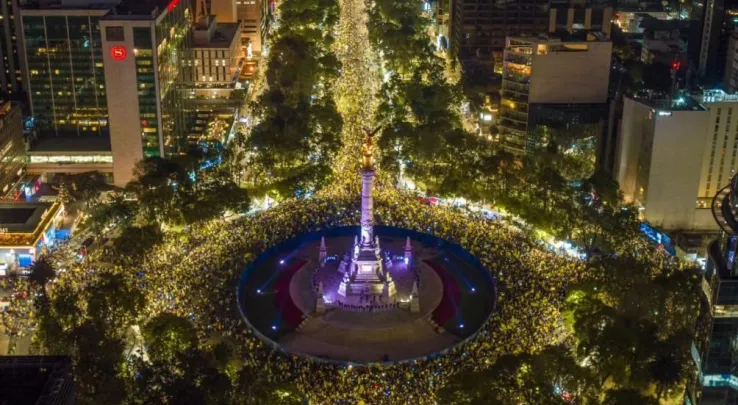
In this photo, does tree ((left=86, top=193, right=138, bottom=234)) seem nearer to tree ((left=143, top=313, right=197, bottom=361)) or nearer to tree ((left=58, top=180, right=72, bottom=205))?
tree ((left=58, top=180, right=72, bottom=205))

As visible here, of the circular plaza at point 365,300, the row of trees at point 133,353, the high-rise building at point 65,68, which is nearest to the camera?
the row of trees at point 133,353

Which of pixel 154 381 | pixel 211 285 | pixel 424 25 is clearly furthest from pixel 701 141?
pixel 424 25

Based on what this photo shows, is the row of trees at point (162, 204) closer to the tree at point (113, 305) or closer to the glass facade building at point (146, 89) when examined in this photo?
the glass facade building at point (146, 89)

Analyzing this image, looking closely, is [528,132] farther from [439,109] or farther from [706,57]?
[706,57]

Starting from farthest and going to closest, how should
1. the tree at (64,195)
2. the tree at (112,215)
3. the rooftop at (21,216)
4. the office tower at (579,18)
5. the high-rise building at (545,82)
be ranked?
the office tower at (579,18) < the high-rise building at (545,82) < the tree at (64,195) < the tree at (112,215) < the rooftop at (21,216)

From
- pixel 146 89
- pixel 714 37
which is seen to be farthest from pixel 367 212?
pixel 714 37

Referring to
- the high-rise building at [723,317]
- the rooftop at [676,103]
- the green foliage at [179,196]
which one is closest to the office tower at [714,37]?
the rooftop at [676,103]

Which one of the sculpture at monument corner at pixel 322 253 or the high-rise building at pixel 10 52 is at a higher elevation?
the high-rise building at pixel 10 52
